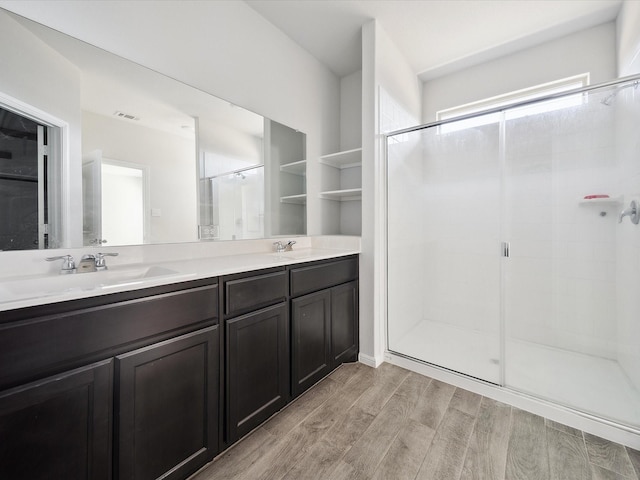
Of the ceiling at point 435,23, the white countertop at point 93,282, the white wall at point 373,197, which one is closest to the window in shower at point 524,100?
the ceiling at point 435,23

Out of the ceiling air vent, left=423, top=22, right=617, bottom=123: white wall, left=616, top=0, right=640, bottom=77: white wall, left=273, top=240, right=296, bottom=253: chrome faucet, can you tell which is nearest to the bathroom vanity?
left=273, top=240, right=296, bottom=253: chrome faucet

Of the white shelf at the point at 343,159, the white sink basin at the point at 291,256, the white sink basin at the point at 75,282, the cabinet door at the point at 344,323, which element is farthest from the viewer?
the white shelf at the point at 343,159

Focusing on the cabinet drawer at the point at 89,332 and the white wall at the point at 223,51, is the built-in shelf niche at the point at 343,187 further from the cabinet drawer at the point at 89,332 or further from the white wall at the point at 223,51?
the cabinet drawer at the point at 89,332

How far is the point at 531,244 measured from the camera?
2057mm

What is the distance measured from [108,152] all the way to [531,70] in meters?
3.55

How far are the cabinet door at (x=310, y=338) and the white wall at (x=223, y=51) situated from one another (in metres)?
0.95

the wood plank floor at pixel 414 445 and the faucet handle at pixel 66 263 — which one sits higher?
the faucet handle at pixel 66 263

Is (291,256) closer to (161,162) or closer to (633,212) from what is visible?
(161,162)

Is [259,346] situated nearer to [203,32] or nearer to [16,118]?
[16,118]

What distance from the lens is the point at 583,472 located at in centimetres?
129

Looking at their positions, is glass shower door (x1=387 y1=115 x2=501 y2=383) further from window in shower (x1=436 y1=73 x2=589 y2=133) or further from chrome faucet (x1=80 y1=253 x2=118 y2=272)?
chrome faucet (x1=80 y1=253 x2=118 y2=272)

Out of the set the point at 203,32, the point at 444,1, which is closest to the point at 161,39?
the point at 203,32

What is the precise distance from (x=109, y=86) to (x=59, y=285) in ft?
3.31

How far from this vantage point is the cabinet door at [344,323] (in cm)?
205
